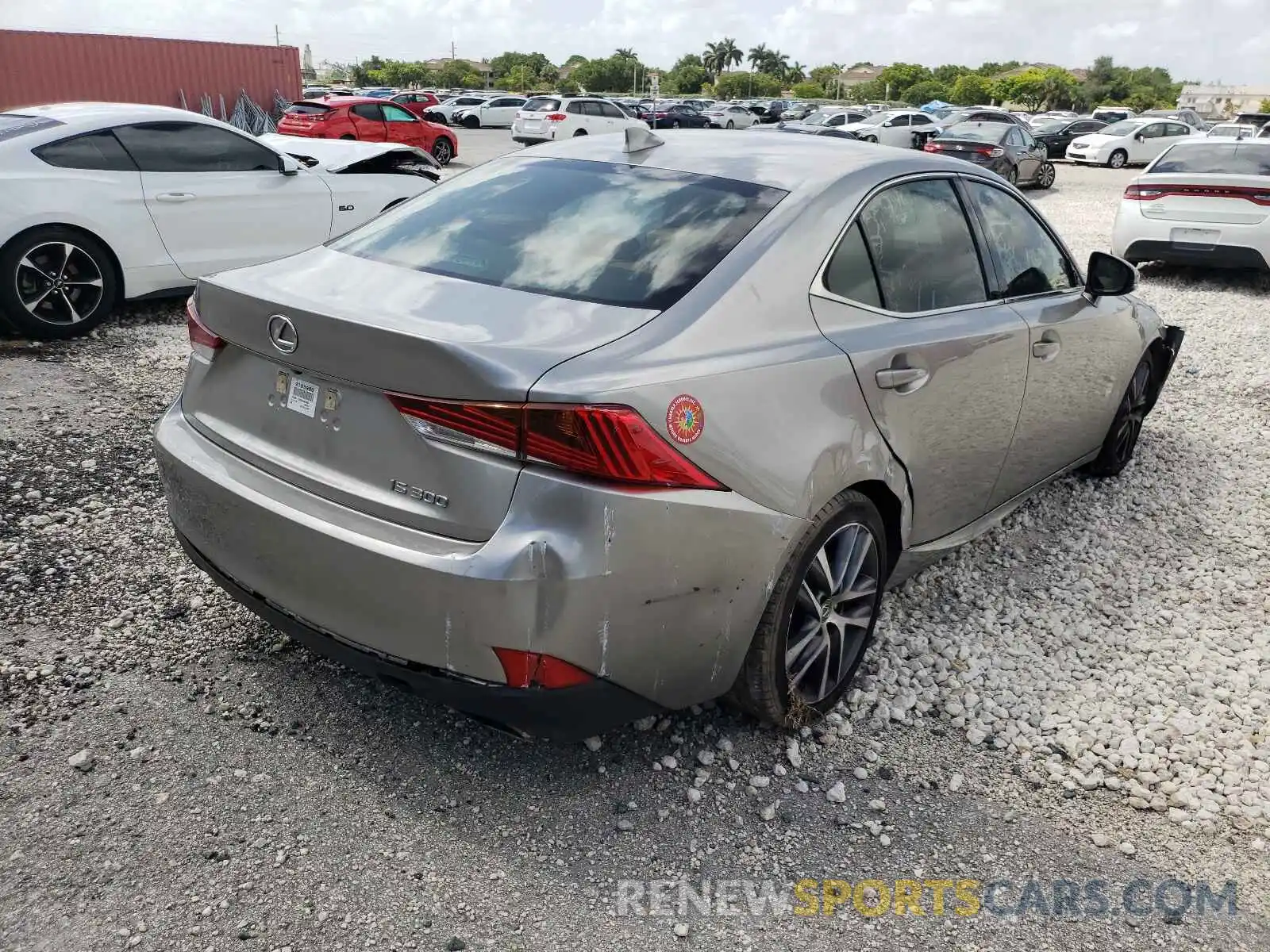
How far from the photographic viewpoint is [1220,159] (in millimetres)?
10711

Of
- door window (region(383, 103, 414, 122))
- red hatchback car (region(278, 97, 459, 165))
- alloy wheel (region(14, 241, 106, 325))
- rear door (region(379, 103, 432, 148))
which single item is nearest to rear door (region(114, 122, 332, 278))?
alloy wheel (region(14, 241, 106, 325))

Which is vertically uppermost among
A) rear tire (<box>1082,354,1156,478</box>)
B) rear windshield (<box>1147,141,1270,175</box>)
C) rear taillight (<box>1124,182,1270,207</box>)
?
rear windshield (<box>1147,141,1270,175</box>)

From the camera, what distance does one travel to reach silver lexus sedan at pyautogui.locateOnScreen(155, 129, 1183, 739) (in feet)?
7.55

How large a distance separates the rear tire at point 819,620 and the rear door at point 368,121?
20.4 metres

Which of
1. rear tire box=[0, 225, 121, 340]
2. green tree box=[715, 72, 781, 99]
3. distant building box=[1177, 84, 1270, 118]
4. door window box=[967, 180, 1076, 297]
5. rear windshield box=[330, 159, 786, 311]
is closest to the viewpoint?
rear windshield box=[330, 159, 786, 311]

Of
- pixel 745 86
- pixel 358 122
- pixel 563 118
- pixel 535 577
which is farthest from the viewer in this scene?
pixel 745 86

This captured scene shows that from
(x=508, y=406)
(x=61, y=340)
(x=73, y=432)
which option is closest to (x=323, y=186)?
(x=61, y=340)

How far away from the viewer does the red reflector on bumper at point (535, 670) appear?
7.63 ft

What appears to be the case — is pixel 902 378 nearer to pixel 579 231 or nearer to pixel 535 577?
pixel 579 231

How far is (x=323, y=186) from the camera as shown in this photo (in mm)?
8336

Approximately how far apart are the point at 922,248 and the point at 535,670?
6.30ft

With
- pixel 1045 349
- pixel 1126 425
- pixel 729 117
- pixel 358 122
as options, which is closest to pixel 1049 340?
pixel 1045 349

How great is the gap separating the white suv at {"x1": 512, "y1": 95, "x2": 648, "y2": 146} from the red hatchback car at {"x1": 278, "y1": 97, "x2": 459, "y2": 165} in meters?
7.44

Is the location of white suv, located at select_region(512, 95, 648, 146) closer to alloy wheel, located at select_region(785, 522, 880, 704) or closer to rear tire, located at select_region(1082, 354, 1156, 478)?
rear tire, located at select_region(1082, 354, 1156, 478)
